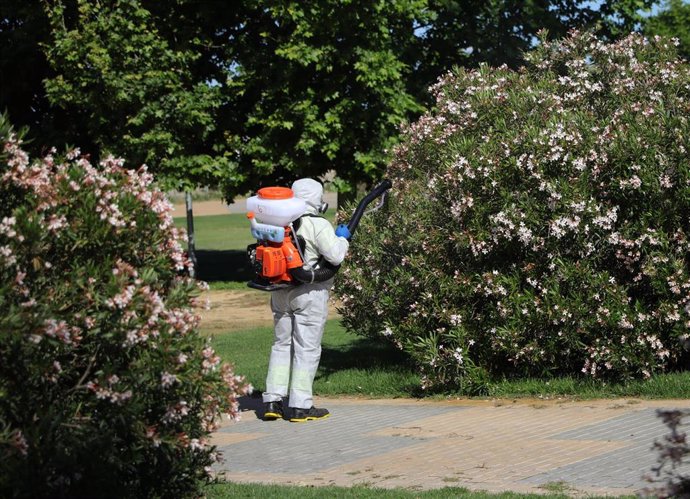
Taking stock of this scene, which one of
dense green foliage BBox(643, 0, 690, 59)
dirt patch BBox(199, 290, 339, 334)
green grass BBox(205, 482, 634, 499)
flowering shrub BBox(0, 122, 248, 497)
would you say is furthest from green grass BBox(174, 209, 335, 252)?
flowering shrub BBox(0, 122, 248, 497)

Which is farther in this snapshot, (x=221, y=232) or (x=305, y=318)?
(x=221, y=232)

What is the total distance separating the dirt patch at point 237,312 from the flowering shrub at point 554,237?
727 centimetres

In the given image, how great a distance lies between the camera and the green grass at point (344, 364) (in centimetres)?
1056

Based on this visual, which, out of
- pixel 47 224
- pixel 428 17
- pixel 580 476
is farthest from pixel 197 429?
pixel 428 17

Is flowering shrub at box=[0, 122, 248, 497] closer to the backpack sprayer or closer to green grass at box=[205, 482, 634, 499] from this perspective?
green grass at box=[205, 482, 634, 499]

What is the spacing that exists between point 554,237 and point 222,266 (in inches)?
970

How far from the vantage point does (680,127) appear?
935 cm

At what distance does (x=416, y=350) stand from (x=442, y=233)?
107 cm

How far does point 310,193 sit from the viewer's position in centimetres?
920

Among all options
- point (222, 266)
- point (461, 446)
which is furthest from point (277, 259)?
point (222, 266)

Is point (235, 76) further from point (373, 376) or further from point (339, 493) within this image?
point (339, 493)

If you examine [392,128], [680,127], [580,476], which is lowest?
[580,476]

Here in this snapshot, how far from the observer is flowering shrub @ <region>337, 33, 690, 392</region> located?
934cm

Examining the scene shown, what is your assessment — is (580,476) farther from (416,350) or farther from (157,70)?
(157,70)
